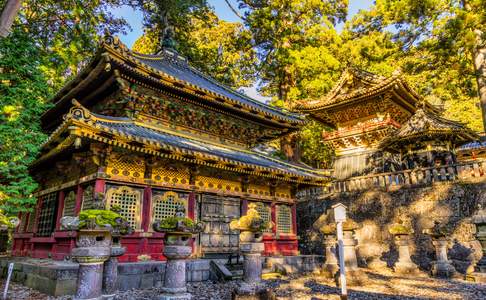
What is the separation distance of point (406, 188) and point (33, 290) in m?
15.3

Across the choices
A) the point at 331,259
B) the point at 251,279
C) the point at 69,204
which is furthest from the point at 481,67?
the point at 69,204

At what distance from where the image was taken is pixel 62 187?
1180 centimetres

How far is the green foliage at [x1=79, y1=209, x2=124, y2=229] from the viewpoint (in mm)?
5168

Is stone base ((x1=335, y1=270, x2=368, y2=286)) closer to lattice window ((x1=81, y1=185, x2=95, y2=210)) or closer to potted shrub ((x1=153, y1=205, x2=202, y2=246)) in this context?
potted shrub ((x1=153, y1=205, x2=202, y2=246))

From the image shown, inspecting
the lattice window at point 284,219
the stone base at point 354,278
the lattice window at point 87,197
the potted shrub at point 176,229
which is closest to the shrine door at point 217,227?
the lattice window at point 284,219

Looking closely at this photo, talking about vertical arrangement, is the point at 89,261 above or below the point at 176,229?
below

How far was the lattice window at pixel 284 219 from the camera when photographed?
15.4 m

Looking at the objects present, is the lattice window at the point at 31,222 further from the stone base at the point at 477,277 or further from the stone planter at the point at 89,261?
the stone base at the point at 477,277

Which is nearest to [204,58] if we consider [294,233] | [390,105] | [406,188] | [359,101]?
[359,101]

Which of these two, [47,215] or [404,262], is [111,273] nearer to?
[47,215]

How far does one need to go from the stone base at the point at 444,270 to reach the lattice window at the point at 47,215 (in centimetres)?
1440

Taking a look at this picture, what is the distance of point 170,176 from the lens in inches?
456

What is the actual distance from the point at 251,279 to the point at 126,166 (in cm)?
590

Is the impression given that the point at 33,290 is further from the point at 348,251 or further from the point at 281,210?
the point at 281,210
